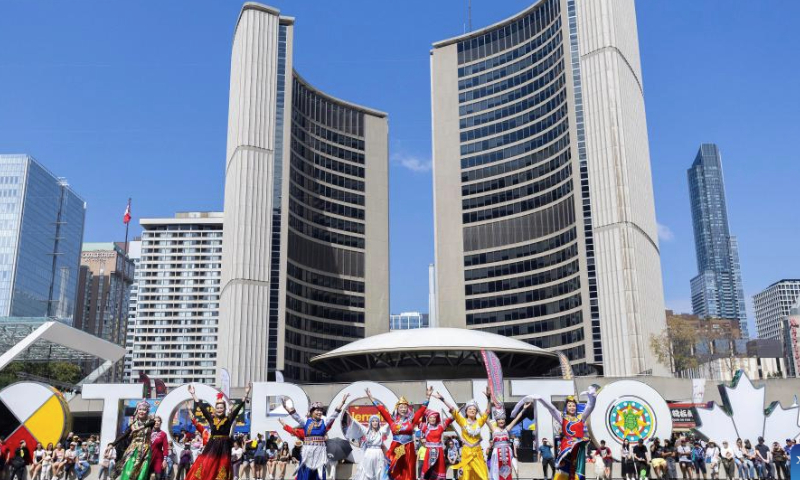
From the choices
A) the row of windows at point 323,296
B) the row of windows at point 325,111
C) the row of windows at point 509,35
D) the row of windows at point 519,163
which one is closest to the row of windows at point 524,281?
the row of windows at point 519,163

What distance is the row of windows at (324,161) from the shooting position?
111 metres

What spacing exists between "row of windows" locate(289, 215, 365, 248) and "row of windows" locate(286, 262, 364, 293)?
6.00 m

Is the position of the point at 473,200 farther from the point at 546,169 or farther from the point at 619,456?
the point at 619,456

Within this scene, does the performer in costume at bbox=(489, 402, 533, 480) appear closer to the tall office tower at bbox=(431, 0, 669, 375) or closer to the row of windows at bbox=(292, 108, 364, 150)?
the tall office tower at bbox=(431, 0, 669, 375)

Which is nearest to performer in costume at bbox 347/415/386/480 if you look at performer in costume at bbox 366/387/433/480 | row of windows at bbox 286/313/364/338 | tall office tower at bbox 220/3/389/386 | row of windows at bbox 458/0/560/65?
performer in costume at bbox 366/387/433/480

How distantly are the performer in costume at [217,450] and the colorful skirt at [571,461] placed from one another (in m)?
7.10

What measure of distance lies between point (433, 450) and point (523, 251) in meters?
92.4

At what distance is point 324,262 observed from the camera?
11450cm

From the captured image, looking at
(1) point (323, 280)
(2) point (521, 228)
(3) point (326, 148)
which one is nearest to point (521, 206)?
(2) point (521, 228)

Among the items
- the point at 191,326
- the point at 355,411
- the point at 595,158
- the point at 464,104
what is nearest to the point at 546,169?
the point at 595,158

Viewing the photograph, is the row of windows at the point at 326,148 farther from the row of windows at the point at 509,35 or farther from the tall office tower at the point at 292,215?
the row of windows at the point at 509,35

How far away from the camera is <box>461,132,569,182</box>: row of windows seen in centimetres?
10075

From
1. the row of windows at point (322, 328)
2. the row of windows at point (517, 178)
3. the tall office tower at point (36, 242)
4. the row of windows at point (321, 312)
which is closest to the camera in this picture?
the row of windows at point (517, 178)

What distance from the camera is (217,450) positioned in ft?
51.1
